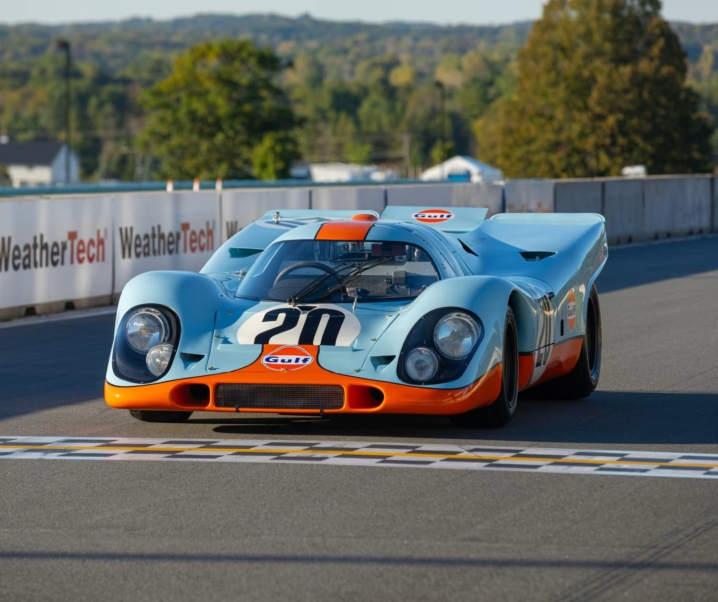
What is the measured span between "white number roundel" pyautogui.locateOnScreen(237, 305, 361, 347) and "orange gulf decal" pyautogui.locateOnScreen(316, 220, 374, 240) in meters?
0.76

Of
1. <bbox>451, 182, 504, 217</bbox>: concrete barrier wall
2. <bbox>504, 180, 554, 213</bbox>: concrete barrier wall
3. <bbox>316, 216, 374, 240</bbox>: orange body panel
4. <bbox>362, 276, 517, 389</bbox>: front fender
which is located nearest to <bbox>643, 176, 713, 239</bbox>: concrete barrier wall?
<bbox>504, 180, 554, 213</bbox>: concrete barrier wall

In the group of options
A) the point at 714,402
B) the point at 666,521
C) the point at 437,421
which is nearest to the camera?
the point at 666,521

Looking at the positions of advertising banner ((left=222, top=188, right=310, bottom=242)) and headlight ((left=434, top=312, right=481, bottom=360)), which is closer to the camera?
headlight ((left=434, top=312, right=481, bottom=360))

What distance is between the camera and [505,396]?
25.9ft

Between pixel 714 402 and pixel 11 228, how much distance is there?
899 centimetres

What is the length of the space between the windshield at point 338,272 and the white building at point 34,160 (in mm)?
146207

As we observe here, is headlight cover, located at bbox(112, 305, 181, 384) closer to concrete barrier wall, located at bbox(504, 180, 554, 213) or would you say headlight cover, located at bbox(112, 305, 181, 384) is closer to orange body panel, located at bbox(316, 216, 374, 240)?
orange body panel, located at bbox(316, 216, 374, 240)

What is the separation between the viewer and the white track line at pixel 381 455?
6867 mm

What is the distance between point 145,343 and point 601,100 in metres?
80.2

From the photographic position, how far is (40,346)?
42.3 ft

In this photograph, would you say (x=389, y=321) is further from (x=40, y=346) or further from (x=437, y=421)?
(x=40, y=346)

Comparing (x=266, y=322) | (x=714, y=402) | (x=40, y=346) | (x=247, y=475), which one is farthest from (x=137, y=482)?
(x=40, y=346)

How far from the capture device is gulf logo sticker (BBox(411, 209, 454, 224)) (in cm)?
997

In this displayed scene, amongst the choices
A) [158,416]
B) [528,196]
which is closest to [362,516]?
[158,416]
